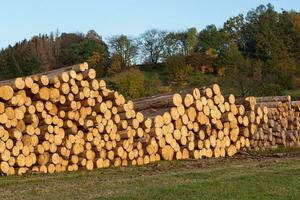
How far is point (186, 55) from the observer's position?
65.4 meters

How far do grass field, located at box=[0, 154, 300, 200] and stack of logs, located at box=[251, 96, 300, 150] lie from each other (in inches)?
222

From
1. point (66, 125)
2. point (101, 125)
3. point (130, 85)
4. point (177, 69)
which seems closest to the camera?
→ point (66, 125)

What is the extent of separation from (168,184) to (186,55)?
184 ft

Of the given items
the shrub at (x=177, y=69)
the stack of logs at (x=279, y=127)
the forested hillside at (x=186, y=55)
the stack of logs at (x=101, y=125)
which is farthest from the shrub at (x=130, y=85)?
the stack of logs at (x=101, y=125)

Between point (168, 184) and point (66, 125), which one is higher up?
point (66, 125)

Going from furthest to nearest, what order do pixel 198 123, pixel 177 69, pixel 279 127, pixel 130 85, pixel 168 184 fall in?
pixel 177 69 < pixel 130 85 < pixel 279 127 < pixel 198 123 < pixel 168 184

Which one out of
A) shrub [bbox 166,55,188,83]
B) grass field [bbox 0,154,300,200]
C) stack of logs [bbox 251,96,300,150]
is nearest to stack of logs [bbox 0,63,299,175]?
stack of logs [bbox 251,96,300,150]

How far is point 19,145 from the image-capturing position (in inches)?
508

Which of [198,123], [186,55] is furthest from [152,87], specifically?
[198,123]

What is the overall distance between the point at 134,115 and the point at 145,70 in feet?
163

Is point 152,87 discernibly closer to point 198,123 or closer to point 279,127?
point 279,127

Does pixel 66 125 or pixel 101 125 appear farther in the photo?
pixel 101 125

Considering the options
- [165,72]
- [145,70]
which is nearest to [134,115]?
[165,72]

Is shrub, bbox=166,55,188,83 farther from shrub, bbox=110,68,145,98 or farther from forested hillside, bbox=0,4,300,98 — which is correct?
shrub, bbox=110,68,145,98
